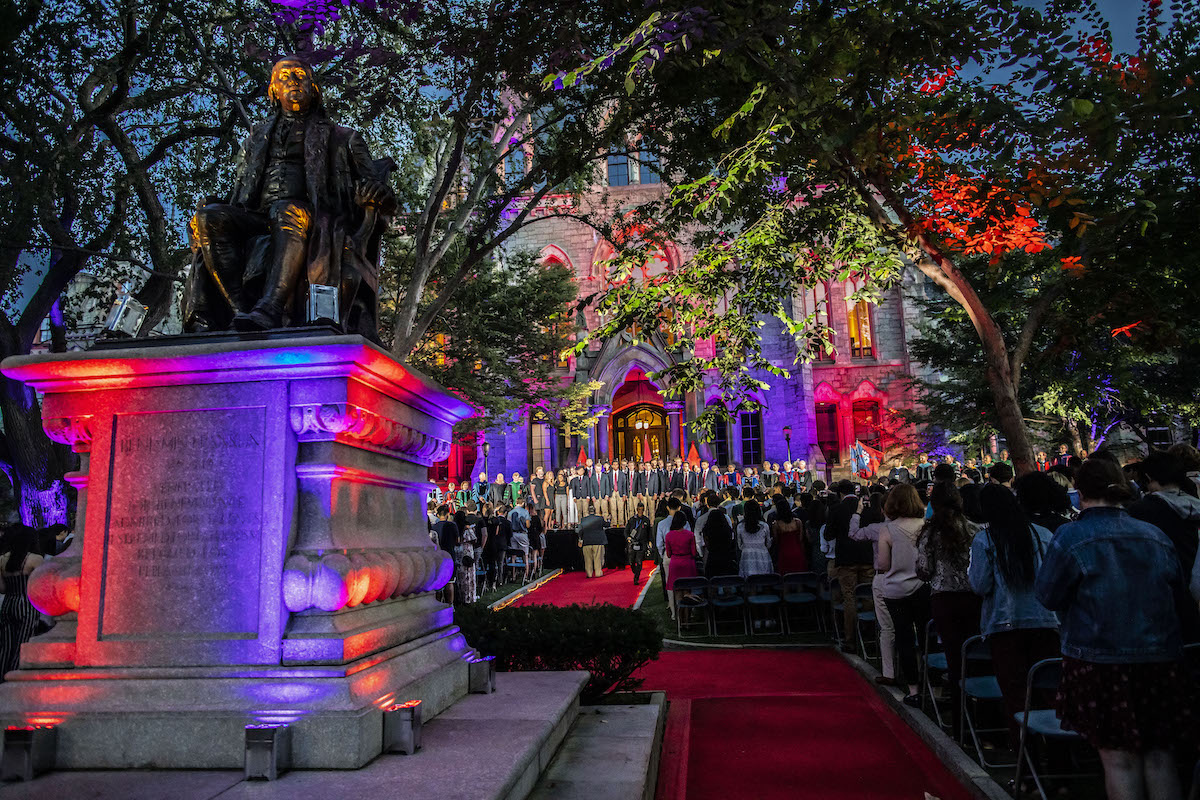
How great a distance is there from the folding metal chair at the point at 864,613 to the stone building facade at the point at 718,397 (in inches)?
784

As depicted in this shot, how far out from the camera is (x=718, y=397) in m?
30.6

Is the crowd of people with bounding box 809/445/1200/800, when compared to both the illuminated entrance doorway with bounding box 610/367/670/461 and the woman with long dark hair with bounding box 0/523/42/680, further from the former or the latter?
the illuminated entrance doorway with bounding box 610/367/670/461

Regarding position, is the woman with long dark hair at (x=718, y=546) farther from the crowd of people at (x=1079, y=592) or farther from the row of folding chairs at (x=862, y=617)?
the crowd of people at (x=1079, y=592)

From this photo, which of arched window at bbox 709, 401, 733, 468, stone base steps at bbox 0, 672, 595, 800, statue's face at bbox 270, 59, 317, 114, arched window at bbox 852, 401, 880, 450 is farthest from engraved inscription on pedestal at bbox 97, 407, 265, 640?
arched window at bbox 852, 401, 880, 450

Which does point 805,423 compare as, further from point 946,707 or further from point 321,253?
point 321,253

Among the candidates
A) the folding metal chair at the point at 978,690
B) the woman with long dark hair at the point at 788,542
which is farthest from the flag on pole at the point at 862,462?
the folding metal chair at the point at 978,690

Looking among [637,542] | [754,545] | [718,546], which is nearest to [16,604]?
[718,546]

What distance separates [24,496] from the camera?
1300cm

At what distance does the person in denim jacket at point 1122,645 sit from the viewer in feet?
11.0

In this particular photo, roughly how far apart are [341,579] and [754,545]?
900 cm

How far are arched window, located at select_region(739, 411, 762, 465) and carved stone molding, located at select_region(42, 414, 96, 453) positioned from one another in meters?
29.1

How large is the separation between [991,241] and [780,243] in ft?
9.02

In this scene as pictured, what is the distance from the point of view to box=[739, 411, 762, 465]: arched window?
3173cm

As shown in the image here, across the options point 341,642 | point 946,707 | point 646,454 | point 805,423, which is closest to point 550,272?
point 646,454
